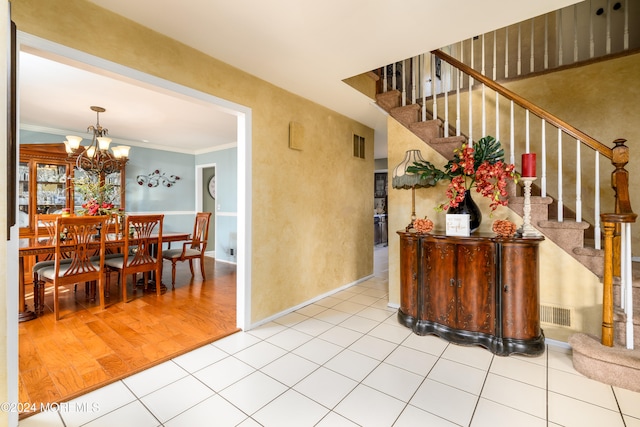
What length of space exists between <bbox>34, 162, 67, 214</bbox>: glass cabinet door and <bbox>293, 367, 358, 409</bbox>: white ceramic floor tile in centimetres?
519

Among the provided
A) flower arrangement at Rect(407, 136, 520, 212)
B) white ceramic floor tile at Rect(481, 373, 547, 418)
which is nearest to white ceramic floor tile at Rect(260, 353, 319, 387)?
white ceramic floor tile at Rect(481, 373, 547, 418)

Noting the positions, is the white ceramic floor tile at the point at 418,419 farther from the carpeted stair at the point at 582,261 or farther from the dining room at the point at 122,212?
the dining room at the point at 122,212

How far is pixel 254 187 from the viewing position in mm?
2834

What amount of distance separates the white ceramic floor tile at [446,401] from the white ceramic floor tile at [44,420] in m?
2.03

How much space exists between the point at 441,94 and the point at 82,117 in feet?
16.6

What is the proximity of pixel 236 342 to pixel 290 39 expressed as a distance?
259 centimetres

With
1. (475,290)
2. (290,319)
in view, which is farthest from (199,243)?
(475,290)

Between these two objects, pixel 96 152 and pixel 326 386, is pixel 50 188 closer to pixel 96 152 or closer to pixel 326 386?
pixel 96 152

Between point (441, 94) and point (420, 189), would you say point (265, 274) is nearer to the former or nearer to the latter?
point (420, 189)

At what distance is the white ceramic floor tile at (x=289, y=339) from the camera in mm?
2479

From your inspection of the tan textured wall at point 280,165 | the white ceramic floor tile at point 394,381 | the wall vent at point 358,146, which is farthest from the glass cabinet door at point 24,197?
the white ceramic floor tile at point 394,381

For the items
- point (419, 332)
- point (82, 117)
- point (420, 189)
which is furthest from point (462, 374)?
point (82, 117)

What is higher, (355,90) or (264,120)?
(355,90)

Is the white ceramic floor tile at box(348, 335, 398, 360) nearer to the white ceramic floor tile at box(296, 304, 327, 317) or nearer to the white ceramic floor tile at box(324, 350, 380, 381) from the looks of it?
the white ceramic floor tile at box(324, 350, 380, 381)
